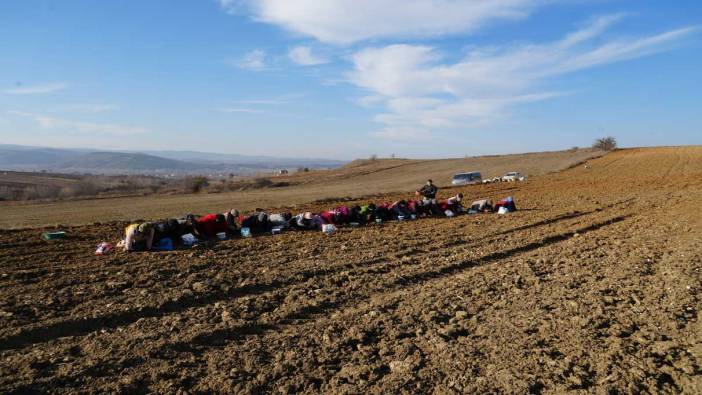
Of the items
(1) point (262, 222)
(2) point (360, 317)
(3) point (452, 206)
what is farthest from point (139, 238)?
(3) point (452, 206)

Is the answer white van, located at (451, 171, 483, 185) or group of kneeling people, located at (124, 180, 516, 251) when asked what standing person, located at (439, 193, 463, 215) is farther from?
white van, located at (451, 171, 483, 185)

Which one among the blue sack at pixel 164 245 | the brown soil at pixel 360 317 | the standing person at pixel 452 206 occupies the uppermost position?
the standing person at pixel 452 206

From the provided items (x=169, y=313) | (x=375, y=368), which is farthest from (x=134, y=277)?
(x=375, y=368)

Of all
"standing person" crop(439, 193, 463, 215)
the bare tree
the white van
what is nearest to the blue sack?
"standing person" crop(439, 193, 463, 215)

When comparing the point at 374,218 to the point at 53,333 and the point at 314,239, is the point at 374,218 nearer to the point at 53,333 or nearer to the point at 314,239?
the point at 314,239

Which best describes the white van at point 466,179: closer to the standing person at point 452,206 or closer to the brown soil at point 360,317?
the standing person at point 452,206

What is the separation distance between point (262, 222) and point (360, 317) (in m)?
7.44

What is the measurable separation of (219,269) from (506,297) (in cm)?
502

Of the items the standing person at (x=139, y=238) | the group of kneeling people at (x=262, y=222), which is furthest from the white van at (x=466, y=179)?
the standing person at (x=139, y=238)

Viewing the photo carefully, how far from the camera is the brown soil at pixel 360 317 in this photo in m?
4.66

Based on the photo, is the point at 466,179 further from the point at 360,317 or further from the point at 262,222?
the point at 360,317

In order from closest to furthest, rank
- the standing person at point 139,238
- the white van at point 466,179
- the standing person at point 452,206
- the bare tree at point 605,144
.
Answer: the standing person at point 139,238 → the standing person at point 452,206 → the white van at point 466,179 → the bare tree at point 605,144

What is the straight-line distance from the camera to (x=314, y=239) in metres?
12.0

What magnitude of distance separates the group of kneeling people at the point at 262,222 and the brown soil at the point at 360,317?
0.69m
